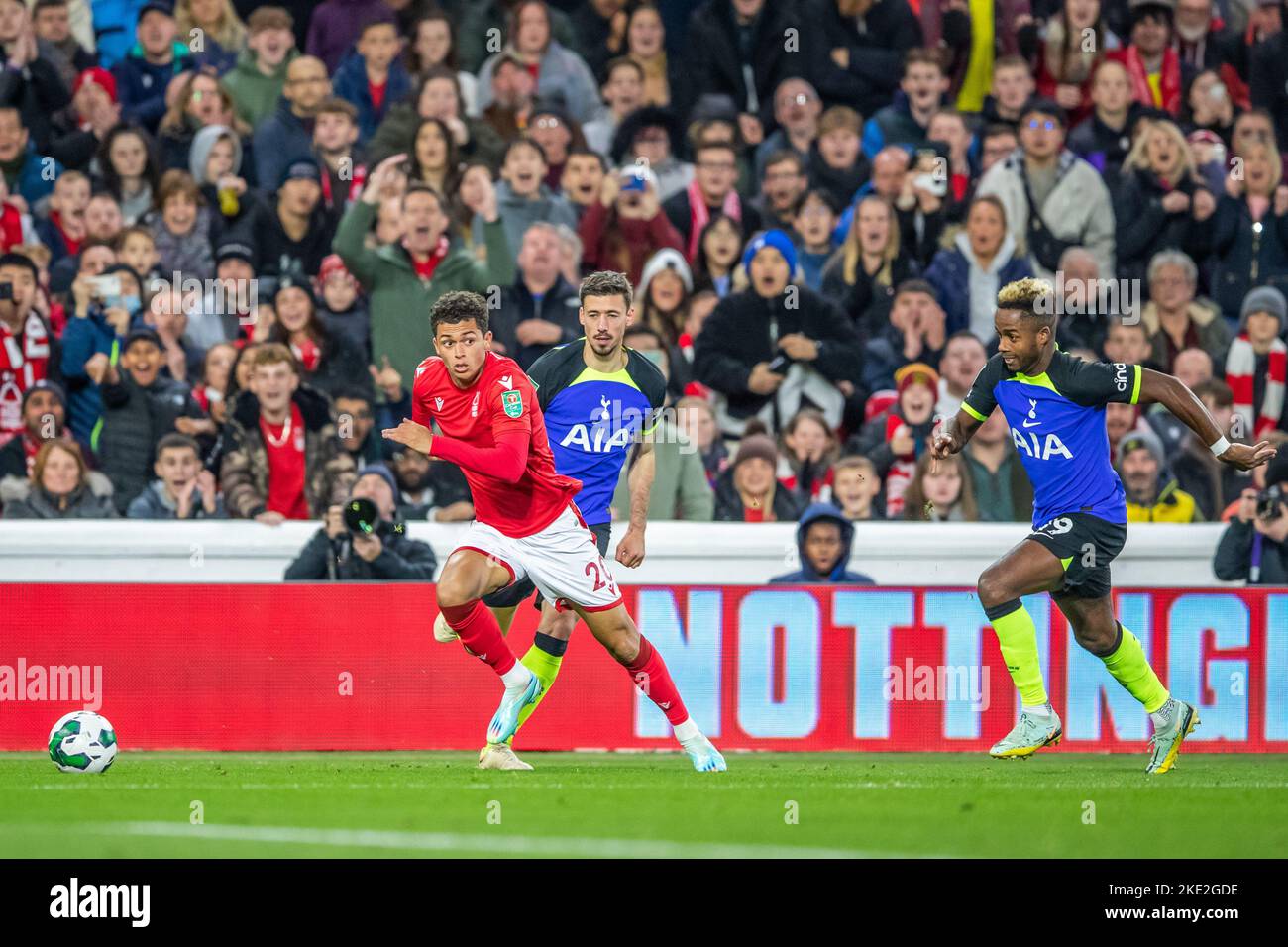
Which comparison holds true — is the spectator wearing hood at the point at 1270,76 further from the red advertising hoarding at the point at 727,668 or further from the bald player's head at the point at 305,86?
the bald player's head at the point at 305,86

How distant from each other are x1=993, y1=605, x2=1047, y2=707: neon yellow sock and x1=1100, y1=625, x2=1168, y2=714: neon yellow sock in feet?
1.44

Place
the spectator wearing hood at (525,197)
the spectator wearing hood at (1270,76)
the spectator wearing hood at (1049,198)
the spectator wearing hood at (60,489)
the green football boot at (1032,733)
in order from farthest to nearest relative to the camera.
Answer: the spectator wearing hood at (1270,76) < the spectator wearing hood at (1049,198) < the spectator wearing hood at (525,197) < the spectator wearing hood at (60,489) < the green football boot at (1032,733)

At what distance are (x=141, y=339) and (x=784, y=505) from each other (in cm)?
435

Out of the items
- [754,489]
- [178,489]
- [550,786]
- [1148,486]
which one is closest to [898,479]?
[754,489]

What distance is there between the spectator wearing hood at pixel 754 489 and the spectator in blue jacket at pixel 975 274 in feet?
6.69

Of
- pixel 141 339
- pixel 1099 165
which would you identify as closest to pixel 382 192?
pixel 141 339

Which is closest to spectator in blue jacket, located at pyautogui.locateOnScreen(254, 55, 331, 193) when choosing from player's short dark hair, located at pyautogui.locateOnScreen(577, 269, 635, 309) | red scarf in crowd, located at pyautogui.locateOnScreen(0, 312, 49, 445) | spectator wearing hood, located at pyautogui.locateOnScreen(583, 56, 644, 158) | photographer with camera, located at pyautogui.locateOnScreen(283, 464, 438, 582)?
spectator wearing hood, located at pyautogui.locateOnScreen(583, 56, 644, 158)

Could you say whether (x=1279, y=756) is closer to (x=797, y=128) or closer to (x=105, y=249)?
(x=797, y=128)

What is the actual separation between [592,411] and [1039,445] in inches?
86.4

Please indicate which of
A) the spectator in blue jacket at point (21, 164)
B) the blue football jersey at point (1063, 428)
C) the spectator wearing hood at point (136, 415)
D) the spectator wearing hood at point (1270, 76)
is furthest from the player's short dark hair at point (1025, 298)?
the spectator in blue jacket at point (21, 164)

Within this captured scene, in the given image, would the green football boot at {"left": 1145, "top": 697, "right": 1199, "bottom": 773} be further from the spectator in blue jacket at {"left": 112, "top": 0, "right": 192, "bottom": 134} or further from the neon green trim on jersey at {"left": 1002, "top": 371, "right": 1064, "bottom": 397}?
the spectator in blue jacket at {"left": 112, "top": 0, "right": 192, "bottom": 134}

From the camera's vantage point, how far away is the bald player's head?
14.8m

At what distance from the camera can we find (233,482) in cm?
1238

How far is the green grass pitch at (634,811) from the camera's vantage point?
6.86m
